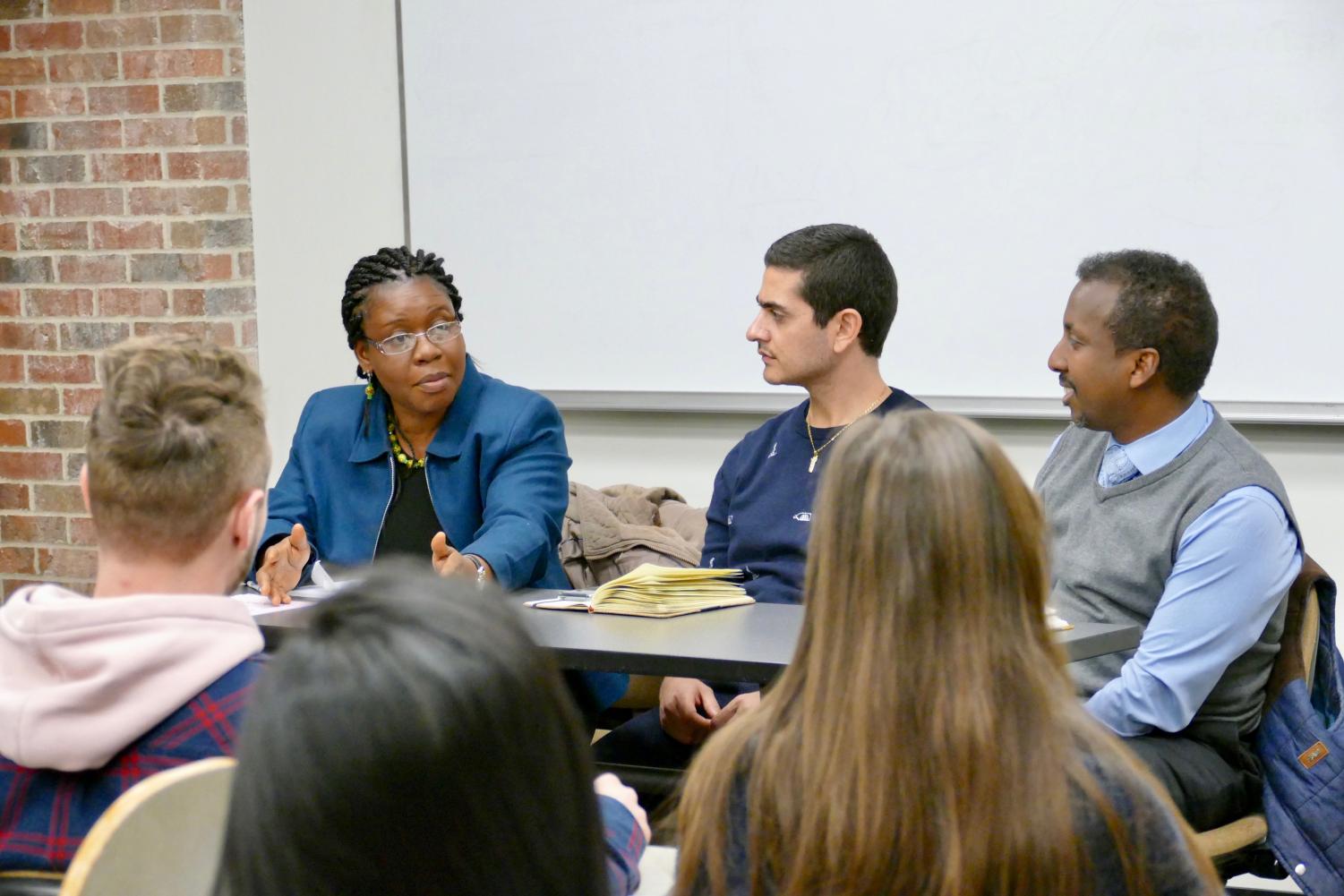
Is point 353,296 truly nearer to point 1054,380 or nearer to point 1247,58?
point 1054,380

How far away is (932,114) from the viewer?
3.45 meters

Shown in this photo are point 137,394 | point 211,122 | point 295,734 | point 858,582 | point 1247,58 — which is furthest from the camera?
point 211,122

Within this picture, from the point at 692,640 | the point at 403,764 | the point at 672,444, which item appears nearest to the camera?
the point at 403,764

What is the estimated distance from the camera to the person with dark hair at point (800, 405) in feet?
9.11

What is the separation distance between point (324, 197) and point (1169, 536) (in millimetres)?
2595

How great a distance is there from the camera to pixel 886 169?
138 inches

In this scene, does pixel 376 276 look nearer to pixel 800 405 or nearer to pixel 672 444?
pixel 800 405

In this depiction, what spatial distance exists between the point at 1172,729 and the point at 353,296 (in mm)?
1734

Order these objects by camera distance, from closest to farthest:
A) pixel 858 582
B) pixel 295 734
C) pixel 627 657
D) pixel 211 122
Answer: pixel 295 734
pixel 858 582
pixel 627 657
pixel 211 122

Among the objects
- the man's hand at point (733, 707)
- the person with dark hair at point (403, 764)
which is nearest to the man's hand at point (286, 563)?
the man's hand at point (733, 707)

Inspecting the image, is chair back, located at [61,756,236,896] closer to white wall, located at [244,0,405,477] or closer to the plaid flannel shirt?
the plaid flannel shirt

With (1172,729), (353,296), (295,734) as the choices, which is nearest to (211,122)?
(353,296)

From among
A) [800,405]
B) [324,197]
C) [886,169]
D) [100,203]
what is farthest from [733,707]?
[100,203]

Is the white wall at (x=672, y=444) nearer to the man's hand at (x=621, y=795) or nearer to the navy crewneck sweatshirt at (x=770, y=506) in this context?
the navy crewneck sweatshirt at (x=770, y=506)
